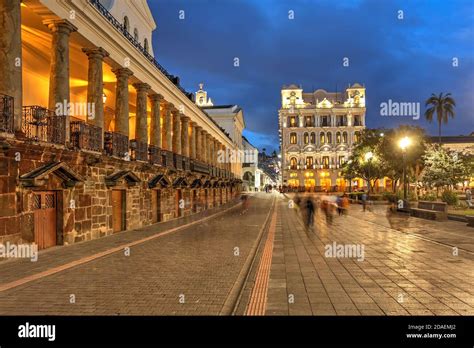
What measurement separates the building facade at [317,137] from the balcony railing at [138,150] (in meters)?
84.3

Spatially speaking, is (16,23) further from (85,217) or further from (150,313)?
(150,313)

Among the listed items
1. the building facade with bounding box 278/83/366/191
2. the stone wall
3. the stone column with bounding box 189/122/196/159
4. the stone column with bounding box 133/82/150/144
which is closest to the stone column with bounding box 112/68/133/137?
the stone wall

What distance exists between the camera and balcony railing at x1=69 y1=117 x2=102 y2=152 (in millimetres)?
14219

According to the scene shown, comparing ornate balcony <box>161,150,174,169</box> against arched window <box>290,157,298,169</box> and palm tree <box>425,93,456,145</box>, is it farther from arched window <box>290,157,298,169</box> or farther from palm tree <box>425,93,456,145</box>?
arched window <box>290,157,298,169</box>

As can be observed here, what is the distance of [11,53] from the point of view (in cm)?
1082

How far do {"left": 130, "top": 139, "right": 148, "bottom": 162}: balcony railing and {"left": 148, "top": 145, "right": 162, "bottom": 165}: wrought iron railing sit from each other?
3.27 feet

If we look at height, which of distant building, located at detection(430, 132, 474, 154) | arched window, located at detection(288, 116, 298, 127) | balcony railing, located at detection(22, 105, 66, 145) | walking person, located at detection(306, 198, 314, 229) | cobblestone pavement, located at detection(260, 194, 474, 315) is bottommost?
cobblestone pavement, located at detection(260, 194, 474, 315)

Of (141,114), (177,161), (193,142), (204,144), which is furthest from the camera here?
(204,144)

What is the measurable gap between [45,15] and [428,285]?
13.5 m

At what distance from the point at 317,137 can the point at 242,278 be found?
3897 inches

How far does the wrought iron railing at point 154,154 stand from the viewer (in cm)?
2203

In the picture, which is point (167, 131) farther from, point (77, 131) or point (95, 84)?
point (77, 131)

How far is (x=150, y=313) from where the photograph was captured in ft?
19.9

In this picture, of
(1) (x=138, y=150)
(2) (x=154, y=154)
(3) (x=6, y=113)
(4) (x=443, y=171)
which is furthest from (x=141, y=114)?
(4) (x=443, y=171)
